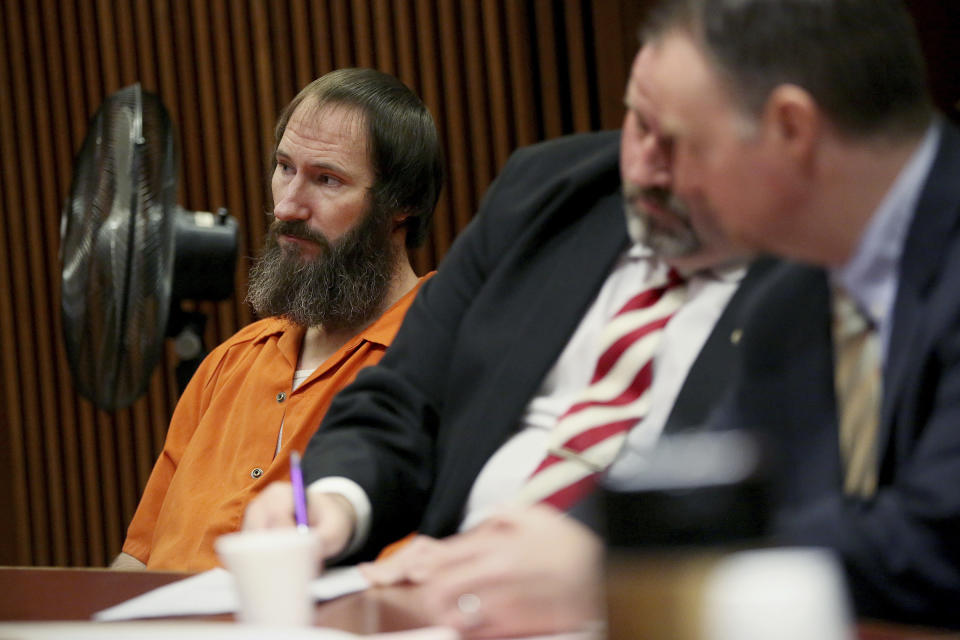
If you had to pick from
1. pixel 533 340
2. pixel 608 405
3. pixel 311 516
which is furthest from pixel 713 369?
pixel 311 516

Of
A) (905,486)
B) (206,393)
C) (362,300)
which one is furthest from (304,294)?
(905,486)

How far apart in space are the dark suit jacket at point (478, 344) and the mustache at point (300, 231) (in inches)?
37.5

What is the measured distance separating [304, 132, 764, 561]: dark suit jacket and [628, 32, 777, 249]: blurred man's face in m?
0.38

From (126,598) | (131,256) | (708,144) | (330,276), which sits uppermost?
(708,144)

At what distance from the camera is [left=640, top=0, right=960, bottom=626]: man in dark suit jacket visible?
3.35ft

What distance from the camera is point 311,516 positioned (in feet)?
4.68

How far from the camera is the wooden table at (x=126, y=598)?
1.07 meters

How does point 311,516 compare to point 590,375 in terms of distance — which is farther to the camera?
point 590,375

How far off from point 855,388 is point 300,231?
1.76 meters

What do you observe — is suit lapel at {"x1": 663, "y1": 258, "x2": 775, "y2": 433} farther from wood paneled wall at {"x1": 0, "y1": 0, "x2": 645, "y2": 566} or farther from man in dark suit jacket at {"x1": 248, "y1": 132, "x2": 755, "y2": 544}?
wood paneled wall at {"x1": 0, "y1": 0, "x2": 645, "y2": 566}

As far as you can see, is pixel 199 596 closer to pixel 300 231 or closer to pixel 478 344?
pixel 478 344

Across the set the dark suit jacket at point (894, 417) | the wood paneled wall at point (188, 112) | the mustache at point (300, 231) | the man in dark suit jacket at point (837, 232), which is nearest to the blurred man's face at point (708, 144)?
the man in dark suit jacket at point (837, 232)

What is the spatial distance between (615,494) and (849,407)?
56 cm

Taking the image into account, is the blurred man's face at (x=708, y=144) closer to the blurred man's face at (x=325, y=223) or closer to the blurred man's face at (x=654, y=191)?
the blurred man's face at (x=654, y=191)
